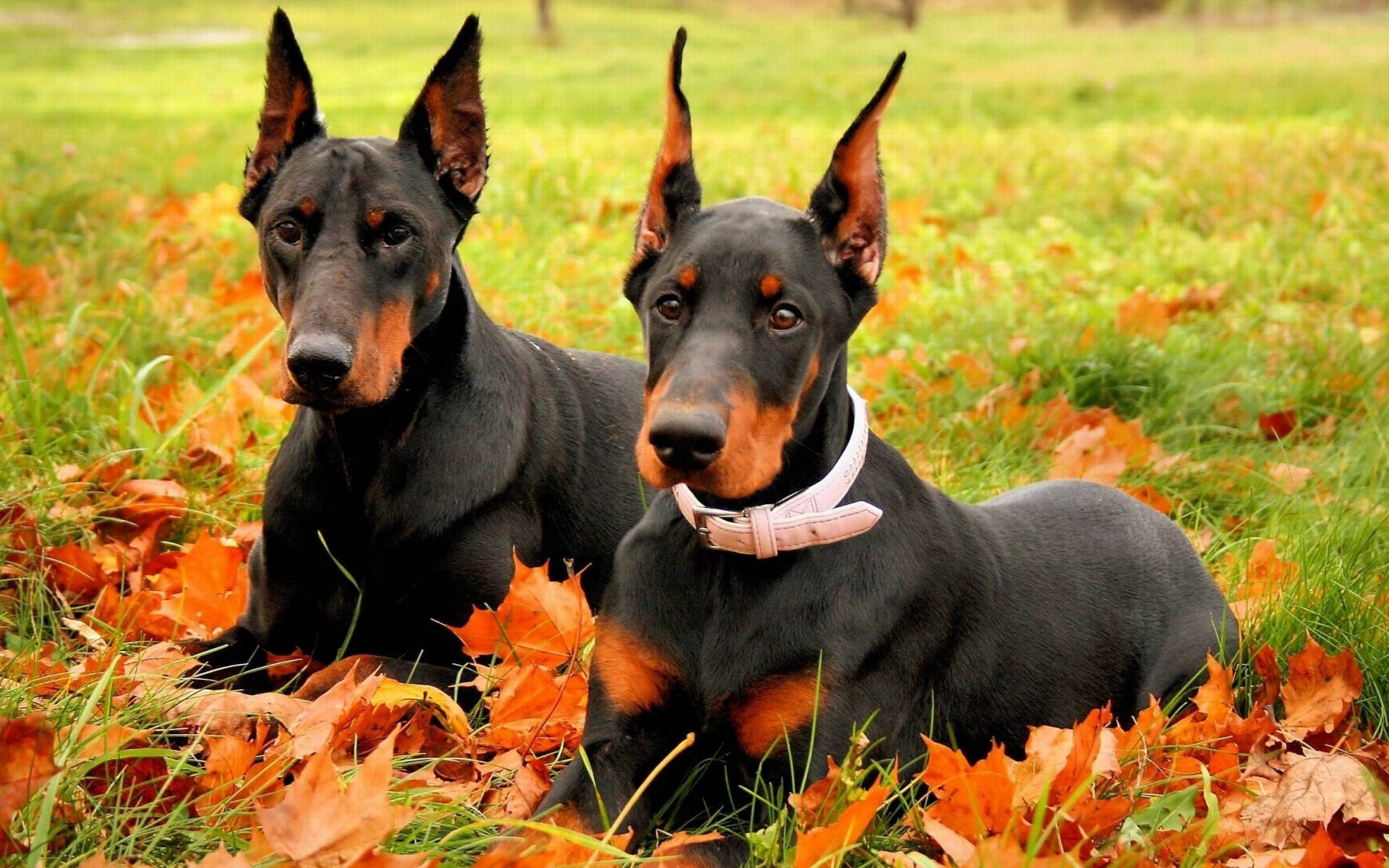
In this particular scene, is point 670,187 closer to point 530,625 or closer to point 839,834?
point 530,625

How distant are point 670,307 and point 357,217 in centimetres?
109

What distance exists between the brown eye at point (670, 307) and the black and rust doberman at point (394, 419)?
2.72 ft

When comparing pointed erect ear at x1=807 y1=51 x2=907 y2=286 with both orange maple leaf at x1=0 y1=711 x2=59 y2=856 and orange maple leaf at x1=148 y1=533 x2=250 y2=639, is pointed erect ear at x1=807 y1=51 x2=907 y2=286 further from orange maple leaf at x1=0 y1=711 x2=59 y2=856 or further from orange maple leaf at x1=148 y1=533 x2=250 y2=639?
orange maple leaf at x1=148 y1=533 x2=250 y2=639

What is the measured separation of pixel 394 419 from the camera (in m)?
3.71

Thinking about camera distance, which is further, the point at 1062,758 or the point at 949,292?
the point at 949,292

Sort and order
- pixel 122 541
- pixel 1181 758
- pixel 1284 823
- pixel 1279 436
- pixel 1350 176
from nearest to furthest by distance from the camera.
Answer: pixel 1284 823 → pixel 1181 758 → pixel 122 541 → pixel 1279 436 → pixel 1350 176

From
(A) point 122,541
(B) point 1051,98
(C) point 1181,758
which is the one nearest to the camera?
(C) point 1181,758

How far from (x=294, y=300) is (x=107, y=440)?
147cm

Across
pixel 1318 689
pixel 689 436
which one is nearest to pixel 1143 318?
pixel 1318 689

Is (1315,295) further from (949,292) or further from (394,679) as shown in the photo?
(394,679)

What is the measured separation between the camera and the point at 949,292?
7.18 metres

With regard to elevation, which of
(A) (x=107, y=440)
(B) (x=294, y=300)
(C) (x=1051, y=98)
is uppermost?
(B) (x=294, y=300)

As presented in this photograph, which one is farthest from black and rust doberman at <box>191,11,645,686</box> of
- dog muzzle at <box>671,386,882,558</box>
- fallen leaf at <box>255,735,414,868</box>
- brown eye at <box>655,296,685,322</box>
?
fallen leaf at <box>255,735,414,868</box>

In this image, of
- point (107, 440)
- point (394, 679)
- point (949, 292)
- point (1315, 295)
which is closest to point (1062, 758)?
point (394, 679)
